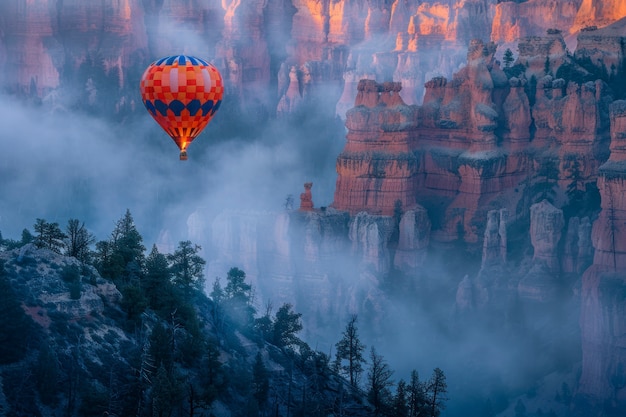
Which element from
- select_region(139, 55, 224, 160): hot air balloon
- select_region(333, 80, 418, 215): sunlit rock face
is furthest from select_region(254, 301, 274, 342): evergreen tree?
select_region(333, 80, 418, 215): sunlit rock face

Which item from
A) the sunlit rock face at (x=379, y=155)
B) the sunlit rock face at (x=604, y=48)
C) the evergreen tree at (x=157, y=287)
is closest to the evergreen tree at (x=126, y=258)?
the evergreen tree at (x=157, y=287)

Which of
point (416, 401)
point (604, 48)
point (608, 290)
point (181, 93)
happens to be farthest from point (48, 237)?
point (604, 48)

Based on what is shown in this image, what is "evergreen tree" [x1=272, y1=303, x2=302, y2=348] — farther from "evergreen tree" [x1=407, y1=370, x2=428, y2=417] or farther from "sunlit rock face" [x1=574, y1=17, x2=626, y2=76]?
"sunlit rock face" [x1=574, y1=17, x2=626, y2=76]

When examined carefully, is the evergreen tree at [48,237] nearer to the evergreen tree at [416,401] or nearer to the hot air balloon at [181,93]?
the hot air balloon at [181,93]

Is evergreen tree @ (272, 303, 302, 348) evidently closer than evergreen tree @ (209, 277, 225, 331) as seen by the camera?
No

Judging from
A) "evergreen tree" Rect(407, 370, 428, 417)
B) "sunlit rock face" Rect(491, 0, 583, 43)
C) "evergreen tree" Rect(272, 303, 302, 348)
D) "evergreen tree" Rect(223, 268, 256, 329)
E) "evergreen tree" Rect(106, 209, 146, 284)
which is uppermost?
"sunlit rock face" Rect(491, 0, 583, 43)

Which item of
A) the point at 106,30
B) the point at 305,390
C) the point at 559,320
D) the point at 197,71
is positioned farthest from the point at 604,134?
the point at 106,30

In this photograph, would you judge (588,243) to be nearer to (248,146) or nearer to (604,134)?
(604,134)
